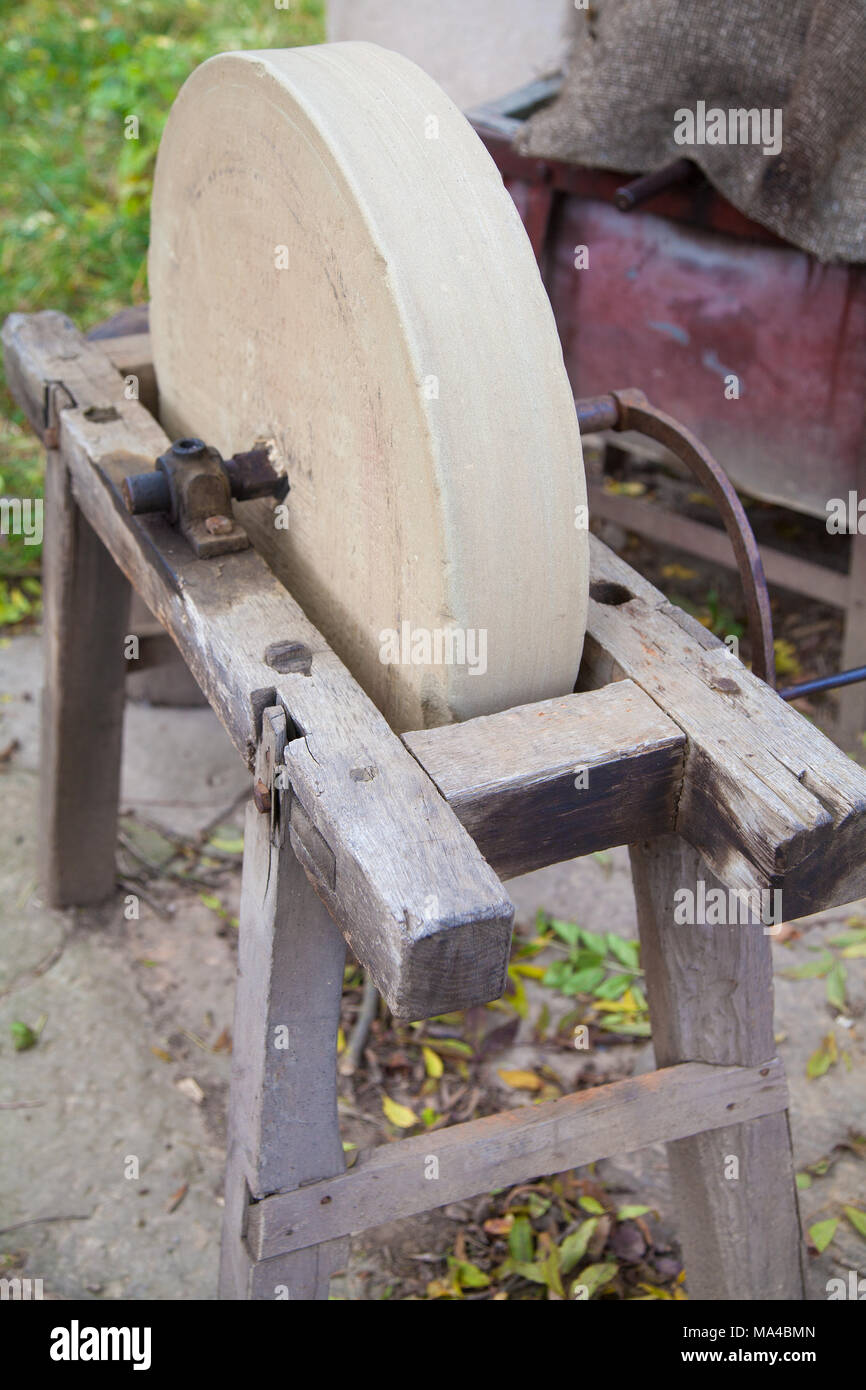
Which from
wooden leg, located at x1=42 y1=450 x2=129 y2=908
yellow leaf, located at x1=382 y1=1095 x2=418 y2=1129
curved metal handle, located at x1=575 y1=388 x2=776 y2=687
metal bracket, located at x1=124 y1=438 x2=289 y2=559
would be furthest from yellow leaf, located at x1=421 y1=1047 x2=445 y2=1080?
metal bracket, located at x1=124 y1=438 x2=289 y2=559

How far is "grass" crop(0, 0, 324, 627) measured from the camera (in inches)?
187

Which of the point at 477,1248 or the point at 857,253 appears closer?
the point at 477,1248

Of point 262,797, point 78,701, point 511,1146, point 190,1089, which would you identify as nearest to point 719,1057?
point 511,1146

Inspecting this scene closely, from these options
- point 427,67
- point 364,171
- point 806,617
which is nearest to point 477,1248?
point 364,171

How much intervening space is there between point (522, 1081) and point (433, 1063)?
0.58ft

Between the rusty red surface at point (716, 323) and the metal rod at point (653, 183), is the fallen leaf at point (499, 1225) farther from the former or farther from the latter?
the metal rod at point (653, 183)

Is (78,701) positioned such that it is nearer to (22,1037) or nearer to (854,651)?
(22,1037)

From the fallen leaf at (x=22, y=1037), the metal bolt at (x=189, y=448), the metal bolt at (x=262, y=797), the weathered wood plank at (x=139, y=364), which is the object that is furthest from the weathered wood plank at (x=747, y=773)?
the fallen leaf at (x=22, y=1037)

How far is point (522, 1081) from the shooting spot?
248 centimetres

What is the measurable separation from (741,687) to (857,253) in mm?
1606

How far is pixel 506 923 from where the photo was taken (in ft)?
3.87

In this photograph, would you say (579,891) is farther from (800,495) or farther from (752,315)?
(752,315)

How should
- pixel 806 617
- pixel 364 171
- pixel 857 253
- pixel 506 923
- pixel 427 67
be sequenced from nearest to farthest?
1. pixel 506 923
2. pixel 364 171
3. pixel 857 253
4. pixel 806 617
5. pixel 427 67

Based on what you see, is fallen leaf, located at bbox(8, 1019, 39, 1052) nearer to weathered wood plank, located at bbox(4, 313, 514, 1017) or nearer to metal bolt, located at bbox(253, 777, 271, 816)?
weathered wood plank, located at bbox(4, 313, 514, 1017)
